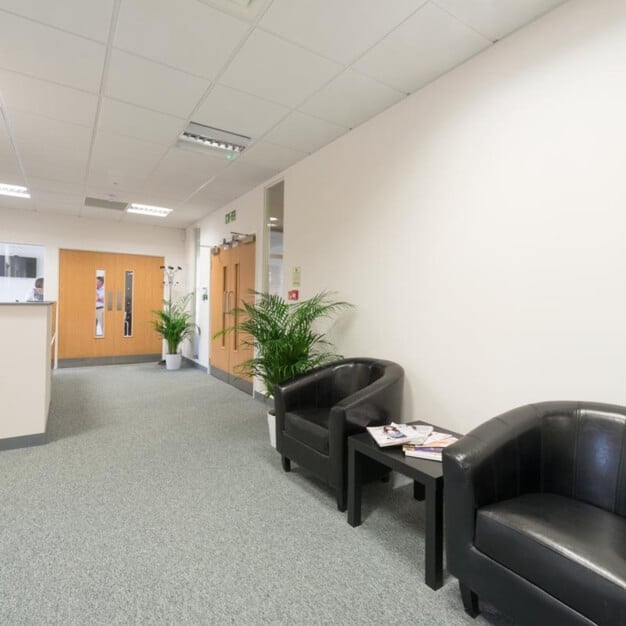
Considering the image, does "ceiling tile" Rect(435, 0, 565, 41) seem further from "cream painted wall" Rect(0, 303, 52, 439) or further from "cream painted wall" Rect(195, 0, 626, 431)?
"cream painted wall" Rect(0, 303, 52, 439)

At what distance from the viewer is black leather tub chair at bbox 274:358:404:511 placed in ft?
7.49

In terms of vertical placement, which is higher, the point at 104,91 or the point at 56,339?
the point at 104,91

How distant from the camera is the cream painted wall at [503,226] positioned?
6.08 feet

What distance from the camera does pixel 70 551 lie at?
6.20 ft

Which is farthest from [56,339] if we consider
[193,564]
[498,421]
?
[498,421]

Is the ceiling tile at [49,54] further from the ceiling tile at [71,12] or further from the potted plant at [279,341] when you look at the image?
the potted plant at [279,341]

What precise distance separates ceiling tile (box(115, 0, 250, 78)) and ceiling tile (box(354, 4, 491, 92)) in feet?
2.88

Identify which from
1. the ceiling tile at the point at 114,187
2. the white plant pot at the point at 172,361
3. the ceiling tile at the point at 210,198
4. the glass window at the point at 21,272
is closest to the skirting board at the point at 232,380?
the white plant pot at the point at 172,361

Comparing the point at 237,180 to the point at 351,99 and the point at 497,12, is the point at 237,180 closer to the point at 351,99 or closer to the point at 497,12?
the point at 351,99

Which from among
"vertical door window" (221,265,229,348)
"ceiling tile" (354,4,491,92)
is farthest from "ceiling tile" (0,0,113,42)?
"vertical door window" (221,265,229,348)

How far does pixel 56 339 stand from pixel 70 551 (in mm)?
6086

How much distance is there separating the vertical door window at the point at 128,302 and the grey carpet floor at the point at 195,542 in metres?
4.29

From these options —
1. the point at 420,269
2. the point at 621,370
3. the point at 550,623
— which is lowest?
the point at 550,623

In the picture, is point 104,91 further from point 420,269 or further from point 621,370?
point 621,370
